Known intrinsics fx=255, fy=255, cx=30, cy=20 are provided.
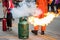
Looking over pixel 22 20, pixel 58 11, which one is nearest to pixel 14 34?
pixel 22 20

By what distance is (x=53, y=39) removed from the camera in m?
9.85

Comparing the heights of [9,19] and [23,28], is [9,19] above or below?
below

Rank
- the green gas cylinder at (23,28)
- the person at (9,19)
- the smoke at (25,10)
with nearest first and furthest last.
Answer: the smoke at (25,10) → the green gas cylinder at (23,28) → the person at (9,19)

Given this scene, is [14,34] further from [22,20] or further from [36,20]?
[22,20]

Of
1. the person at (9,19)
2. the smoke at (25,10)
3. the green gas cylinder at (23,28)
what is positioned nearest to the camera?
the smoke at (25,10)

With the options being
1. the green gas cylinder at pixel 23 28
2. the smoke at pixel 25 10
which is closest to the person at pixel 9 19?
the smoke at pixel 25 10

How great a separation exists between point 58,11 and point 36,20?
389 inches

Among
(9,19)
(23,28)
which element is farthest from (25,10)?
(9,19)

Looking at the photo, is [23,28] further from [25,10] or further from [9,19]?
[9,19]

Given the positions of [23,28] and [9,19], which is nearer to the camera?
[23,28]

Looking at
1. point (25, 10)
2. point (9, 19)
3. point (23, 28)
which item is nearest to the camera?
point (25, 10)

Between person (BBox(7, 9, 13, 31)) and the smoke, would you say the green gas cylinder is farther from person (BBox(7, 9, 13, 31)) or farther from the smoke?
person (BBox(7, 9, 13, 31))

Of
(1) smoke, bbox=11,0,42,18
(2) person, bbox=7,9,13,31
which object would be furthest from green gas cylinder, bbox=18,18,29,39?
(2) person, bbox=7,9,13,31

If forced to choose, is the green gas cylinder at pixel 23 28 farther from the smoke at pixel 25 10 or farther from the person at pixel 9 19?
the person at pixel 9 19
